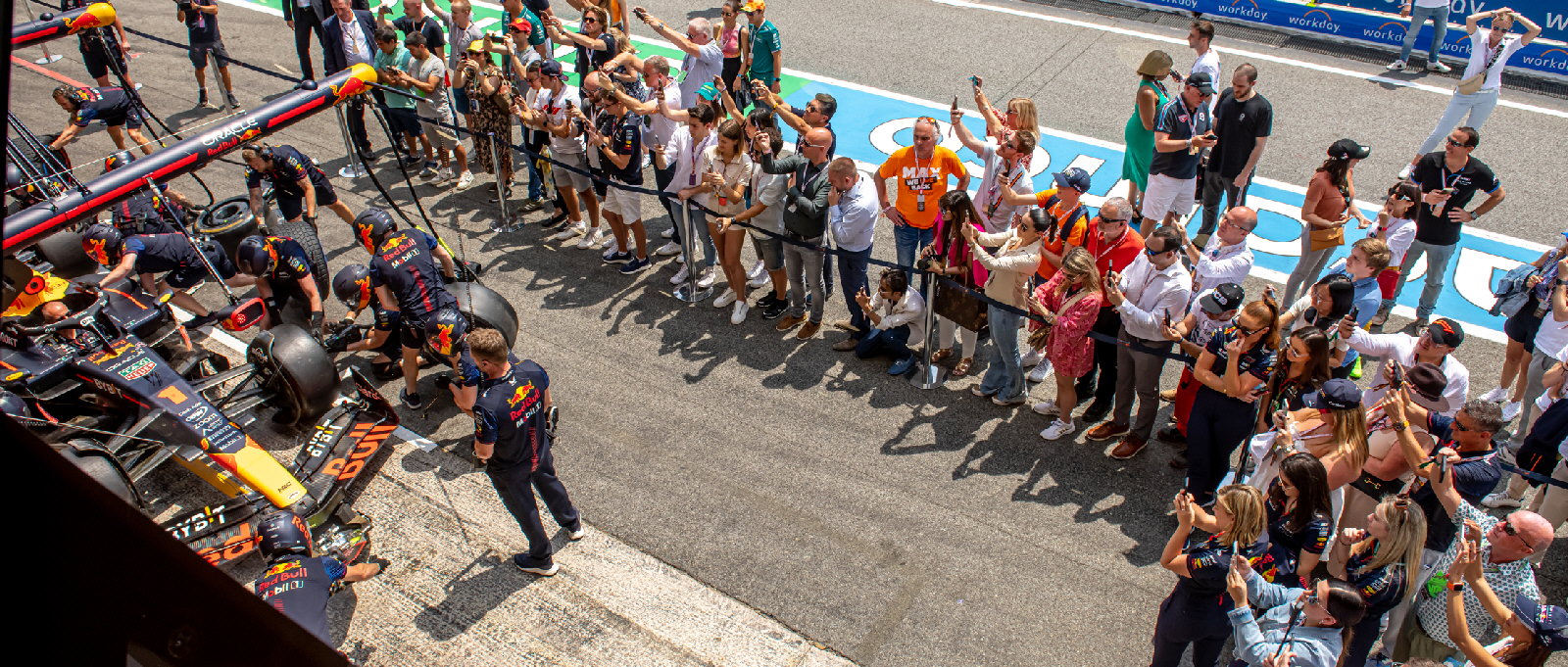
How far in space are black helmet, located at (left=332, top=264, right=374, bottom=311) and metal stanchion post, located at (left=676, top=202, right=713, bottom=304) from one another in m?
2.60

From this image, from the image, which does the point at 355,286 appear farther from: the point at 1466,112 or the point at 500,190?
the point at 1466,112

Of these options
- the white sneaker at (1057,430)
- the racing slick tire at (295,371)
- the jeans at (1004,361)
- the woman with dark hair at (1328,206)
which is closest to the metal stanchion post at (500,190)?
the racing slick tire at (295,371)

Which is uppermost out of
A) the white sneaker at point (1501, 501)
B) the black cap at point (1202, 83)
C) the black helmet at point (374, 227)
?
the black cap at point (1202, 83)

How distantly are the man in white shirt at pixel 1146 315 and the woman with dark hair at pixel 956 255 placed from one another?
43.7 inches

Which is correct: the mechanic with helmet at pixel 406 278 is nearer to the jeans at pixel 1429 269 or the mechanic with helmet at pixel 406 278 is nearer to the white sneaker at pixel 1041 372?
the white sneaker at pixel 1041 372

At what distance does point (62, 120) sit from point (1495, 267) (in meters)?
16.3

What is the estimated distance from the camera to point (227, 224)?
9320mm

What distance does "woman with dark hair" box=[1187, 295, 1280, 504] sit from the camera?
5.90 meters

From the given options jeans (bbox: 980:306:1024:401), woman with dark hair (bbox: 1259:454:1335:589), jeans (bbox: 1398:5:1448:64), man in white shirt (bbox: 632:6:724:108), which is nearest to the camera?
woman with dark hair (bbox: 1259:454:1335:589)

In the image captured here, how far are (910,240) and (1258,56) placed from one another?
8.32 metres

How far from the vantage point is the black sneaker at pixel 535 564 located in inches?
251

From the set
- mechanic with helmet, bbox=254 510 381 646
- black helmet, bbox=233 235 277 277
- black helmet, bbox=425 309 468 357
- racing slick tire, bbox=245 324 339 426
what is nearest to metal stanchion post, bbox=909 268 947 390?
black helmet, bbox=425 309 468 357

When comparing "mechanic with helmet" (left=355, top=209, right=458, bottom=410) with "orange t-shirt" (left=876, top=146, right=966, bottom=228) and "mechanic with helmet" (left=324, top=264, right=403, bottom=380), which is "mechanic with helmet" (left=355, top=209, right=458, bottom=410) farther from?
"orange t-shirt" (left=876, top=146, right=966, bottom=228)

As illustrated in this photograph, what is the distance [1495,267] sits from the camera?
9516 mm
